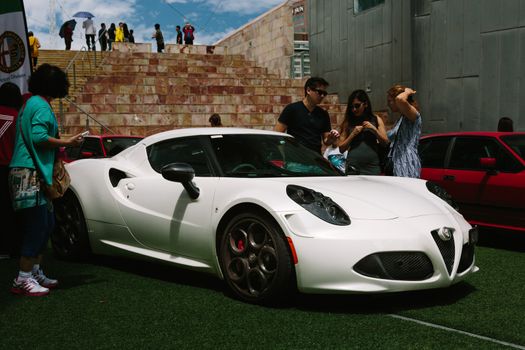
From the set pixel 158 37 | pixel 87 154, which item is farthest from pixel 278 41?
pixel 87 154

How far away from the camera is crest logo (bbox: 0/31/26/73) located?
7.17 metres

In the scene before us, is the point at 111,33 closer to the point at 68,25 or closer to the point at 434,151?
the point at 68,25

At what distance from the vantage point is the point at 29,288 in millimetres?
4883

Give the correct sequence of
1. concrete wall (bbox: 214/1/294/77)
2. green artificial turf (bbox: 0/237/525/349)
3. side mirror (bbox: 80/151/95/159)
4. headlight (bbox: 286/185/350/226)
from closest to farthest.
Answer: green artificial turf (bbox: 0/237/525/349) < headlight (bbox: 286/185/350/226) < side mirror (bbox: 80/151/95/159) < concrete wall (bbox: 214/1/294/77)

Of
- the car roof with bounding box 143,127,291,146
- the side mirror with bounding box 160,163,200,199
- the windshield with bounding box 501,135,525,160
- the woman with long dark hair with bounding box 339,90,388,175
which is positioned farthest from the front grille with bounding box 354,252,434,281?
the windshield with bounding box 501,135,525,160

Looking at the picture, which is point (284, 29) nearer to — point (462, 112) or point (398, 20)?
point (398, 20)

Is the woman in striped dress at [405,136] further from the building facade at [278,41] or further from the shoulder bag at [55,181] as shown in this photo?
the building facade at [278,41]

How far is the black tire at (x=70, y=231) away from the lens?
19.9 ft

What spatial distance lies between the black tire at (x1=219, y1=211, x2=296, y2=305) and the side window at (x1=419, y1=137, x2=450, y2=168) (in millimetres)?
3969

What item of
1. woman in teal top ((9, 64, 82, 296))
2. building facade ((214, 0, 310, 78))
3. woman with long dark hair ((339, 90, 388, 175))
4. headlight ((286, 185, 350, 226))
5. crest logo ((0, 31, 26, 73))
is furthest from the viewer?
building facade ((214, 0, 310, 78))

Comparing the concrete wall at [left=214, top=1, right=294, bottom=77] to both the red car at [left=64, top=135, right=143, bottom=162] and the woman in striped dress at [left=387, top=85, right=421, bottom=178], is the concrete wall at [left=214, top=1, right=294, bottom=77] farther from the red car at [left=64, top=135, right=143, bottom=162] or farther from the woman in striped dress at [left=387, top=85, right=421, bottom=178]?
the woman in striped dress at [left=387, top=85, right=421, bottom=178]

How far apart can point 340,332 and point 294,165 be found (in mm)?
1758

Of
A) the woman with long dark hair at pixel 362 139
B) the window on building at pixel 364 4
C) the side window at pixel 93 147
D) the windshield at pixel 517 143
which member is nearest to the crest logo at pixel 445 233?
the woman with long dark hair at pixel 362 139

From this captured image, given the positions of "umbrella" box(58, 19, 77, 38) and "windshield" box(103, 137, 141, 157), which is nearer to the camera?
"windshield" box(103, 137, 141, 157)
